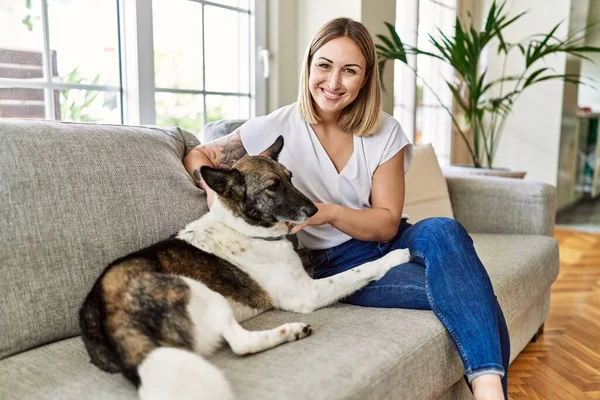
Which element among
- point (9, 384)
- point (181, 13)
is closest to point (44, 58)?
point (181, 13)

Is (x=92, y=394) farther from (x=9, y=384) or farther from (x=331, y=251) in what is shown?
(x=331, y=251)

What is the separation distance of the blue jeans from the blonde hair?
0.40 m

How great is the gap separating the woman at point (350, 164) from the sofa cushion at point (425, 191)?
0.67m

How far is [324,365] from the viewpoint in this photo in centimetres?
116

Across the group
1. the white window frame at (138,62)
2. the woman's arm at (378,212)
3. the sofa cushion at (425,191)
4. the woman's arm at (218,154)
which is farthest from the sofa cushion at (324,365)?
the white window frame at (138,62)

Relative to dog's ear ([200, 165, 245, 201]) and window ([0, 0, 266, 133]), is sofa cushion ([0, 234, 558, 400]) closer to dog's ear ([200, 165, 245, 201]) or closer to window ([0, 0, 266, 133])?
dog's ear ([200, 165, 245, 201])

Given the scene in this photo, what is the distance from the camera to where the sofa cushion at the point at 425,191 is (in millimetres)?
2637

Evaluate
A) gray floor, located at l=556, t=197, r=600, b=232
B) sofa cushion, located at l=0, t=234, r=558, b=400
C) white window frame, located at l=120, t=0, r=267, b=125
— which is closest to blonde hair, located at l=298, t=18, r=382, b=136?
sofa cushion, located at l=0, t=234, r=558, b=400

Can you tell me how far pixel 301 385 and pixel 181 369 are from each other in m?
0.24

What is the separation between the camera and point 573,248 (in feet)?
14.8

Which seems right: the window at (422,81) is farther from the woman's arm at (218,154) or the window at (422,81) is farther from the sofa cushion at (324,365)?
the sofa cushion at (324,365)

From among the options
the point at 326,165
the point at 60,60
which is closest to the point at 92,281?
the point at 326,165

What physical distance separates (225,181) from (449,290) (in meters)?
0.68

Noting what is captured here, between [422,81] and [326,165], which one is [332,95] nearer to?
[326,165]
